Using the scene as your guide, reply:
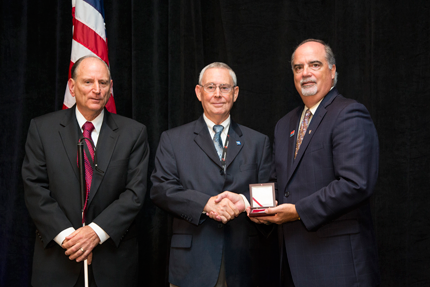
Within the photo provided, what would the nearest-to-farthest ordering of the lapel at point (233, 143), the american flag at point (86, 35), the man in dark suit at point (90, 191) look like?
the man in dark suit at point (90, 191), the lapel at point (233, 143), the american flag at point (86, 35)

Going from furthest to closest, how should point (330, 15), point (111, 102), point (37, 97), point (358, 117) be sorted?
point (37, 97)
point (330, 15)
point (111, 102)
point (358, 117)

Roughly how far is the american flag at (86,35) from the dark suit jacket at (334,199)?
5.86 feet

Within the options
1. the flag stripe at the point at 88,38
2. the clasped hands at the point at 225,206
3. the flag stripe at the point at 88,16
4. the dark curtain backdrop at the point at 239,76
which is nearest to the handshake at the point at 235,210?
the clasped hands at the point at 225,206

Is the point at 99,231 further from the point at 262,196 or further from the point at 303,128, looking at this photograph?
the point at 303,128

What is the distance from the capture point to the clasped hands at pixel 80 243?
82.3 inches

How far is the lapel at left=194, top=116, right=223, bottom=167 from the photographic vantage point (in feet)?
7.71

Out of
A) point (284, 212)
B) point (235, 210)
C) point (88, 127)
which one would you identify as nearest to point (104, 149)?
point (88, 127)

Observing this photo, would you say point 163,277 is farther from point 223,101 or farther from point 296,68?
point 296,68

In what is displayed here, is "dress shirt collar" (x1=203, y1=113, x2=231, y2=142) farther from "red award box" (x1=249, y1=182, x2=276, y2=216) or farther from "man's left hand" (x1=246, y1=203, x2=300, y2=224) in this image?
"man's left hand" (x1=246, y1=203, x2=300, y2=224)

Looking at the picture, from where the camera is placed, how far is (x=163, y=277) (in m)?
3.41

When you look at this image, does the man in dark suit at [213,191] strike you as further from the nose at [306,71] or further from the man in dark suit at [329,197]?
the nose at [306,71]

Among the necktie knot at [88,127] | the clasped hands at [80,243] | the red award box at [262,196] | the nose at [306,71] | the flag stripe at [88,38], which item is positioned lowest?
the clasped hands at [80,243]

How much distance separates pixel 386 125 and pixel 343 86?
1.65 feet

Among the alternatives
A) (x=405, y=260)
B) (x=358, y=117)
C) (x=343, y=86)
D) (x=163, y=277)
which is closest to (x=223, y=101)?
(x=358, y=117)
